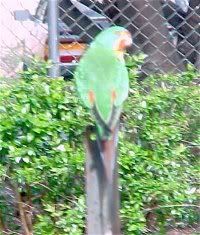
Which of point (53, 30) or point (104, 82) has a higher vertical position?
point (104, 82)

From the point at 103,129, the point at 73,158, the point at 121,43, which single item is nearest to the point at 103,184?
the point at 103,129

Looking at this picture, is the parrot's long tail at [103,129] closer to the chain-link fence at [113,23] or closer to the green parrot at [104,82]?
the green parrot at [104,82]

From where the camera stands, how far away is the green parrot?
7.41ft

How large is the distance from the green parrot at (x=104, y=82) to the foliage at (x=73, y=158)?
91cm

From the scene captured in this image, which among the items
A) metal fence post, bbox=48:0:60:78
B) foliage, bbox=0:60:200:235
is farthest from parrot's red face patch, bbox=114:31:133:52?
metal fence post, bbox=48:0:60:78

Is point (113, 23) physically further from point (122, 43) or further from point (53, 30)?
point (122, 43)

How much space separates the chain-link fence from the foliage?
0.58m

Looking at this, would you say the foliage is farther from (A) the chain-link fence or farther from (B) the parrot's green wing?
(B) the parrot's green wing

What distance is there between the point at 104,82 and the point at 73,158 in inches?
44.9

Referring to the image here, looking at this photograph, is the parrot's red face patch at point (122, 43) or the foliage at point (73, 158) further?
the foliage at point (73, 158)

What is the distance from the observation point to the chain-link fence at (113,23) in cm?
429

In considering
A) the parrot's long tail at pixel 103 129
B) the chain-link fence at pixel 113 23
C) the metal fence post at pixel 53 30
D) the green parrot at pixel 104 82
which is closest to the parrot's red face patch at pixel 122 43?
the green parrot at pixel 104 82

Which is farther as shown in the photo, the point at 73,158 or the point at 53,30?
the point at 53,30

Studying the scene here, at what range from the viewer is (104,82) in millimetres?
2309
